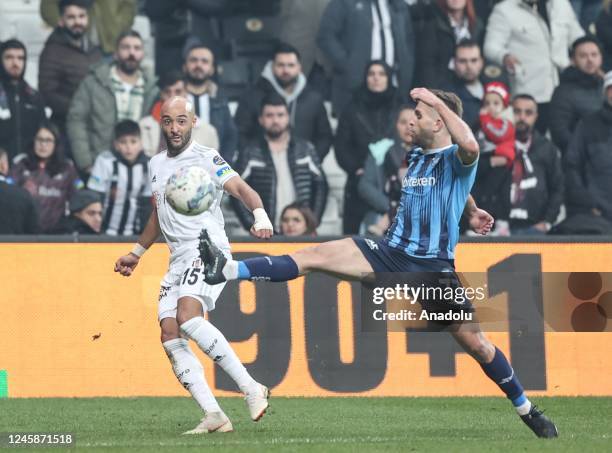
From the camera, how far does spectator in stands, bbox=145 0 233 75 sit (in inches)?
617

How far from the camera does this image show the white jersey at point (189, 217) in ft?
28.3

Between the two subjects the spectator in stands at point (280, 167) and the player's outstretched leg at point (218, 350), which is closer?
the player's outstretched leg at point (218, 350)

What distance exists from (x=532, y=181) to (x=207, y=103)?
12.4 ft

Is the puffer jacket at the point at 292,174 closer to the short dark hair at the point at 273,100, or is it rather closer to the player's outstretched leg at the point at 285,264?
the short dark hair at the point at 273,100

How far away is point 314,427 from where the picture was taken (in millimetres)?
9281

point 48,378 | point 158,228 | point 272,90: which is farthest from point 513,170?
point 158,228

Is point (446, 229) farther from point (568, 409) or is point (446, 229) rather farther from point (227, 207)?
point (227, 207)

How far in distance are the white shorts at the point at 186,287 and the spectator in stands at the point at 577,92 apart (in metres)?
7.72

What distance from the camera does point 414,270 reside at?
27.8ft

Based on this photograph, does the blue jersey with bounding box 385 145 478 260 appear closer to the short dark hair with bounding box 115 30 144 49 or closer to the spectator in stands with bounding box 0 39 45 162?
the short dark hair with bounding box 115 30 144 49

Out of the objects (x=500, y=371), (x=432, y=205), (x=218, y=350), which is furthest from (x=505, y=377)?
(x=218, y=350)

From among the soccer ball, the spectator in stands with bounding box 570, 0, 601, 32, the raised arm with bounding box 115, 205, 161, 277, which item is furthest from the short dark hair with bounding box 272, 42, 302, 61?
the soccer ball

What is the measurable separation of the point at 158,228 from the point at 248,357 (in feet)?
11.1

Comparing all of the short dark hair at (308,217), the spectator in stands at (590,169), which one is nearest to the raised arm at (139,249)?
the short dark hair at (308,217)
